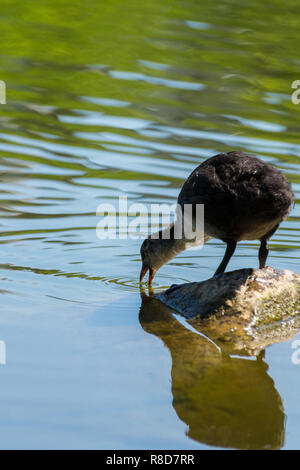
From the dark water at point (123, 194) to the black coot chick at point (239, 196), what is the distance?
971mm

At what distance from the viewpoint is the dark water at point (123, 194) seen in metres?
5.16

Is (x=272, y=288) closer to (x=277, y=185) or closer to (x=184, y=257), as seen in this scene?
(x=277, y=185)

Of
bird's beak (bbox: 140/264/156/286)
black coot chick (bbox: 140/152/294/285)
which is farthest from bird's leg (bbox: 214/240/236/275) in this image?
bird's beak (bbox: 140/264/156/286)

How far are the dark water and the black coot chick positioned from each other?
3.18ft

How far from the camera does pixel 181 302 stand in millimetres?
7406

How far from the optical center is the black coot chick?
6.61m

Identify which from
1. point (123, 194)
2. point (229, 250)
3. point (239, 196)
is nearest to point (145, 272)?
point (229, 250)

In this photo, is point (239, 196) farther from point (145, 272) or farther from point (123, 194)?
point (123, 194)

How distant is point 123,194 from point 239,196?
14.2 ft

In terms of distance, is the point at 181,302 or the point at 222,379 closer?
the point at 222,379

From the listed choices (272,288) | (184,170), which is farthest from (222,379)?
(184,170)

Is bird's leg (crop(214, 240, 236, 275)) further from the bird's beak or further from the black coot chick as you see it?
the bird's beak

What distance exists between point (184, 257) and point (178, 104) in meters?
5.99

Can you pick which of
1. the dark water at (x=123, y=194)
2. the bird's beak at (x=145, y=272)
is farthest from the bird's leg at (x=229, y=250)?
the bird's beak at (x=145, y=272)
